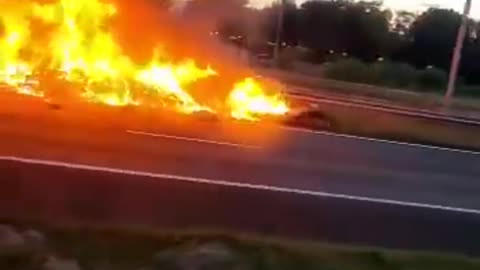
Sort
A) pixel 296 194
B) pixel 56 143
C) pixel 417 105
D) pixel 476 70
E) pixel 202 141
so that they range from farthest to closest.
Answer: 1. pixel 476 70
2. pixel 417 105
3. pixel 202 141
4. pixel 56 143
5. pixel 296 194

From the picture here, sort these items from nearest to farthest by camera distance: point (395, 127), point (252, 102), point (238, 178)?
point (238, 178) → point (252, 102) → point (395, 127)

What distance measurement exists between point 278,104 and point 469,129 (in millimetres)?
4814

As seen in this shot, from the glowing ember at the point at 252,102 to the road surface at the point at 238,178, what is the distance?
110 cm

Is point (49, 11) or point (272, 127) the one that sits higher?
point (49, 11)

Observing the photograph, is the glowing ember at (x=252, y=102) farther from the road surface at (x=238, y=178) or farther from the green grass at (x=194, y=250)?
the green grass at (x=194, y=250)

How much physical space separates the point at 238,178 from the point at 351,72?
29876 millimetres

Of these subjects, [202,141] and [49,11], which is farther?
[49,11]

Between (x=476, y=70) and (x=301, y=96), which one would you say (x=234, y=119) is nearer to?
Result: (x=301, y=96)

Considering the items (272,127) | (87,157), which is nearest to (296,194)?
(87,157)

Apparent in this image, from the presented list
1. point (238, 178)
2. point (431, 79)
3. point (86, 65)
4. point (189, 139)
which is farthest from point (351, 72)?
point (238, 178)

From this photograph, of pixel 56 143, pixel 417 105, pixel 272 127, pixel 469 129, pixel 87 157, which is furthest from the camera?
pixel 417 105

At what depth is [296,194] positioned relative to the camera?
8.10 m

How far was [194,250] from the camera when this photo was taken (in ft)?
24.4

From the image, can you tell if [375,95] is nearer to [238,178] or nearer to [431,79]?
[431,79]
